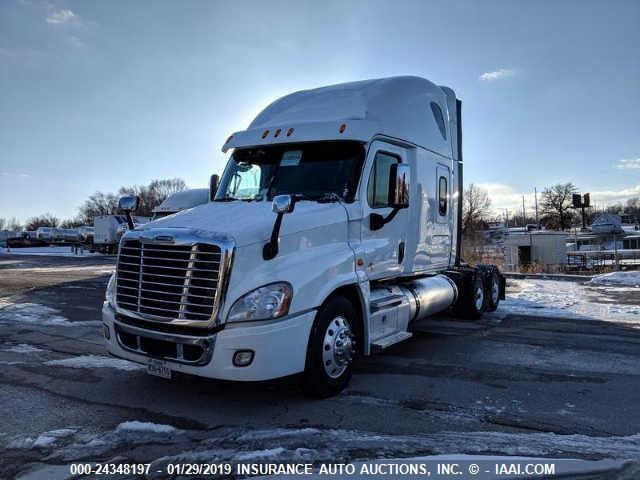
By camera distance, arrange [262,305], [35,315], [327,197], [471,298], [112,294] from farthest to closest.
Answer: [35,315] → [471,298] → [327,197] → [112,294] → [262,305]

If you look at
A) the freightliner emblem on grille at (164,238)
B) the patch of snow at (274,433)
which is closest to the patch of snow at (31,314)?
the freightliner emblem on grille at (164,238)

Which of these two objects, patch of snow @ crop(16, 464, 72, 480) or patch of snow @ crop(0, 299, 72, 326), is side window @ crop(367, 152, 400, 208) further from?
patch of snow @ crop(0, 299, 72, 326)

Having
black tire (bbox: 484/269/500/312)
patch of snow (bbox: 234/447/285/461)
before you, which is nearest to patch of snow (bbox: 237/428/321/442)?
patch of snow (bbox: 234/447/285/461)

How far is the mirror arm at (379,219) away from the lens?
19.1ft

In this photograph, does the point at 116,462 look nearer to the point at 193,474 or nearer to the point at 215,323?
the point at 193,474

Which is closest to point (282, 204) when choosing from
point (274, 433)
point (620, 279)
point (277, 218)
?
point (277, 218)

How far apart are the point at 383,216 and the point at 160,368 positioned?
10.00 ft

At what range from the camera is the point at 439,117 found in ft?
27.0

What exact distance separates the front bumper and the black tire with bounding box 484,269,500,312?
6930 mm

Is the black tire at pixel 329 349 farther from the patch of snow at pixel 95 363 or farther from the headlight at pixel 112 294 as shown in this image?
the patch of snow at pixel 95 363

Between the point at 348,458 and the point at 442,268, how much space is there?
5.51m

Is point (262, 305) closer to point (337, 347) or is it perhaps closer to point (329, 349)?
point (329, 349)

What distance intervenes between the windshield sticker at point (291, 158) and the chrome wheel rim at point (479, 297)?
531cm

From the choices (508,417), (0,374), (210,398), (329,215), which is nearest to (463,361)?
(508,417)
